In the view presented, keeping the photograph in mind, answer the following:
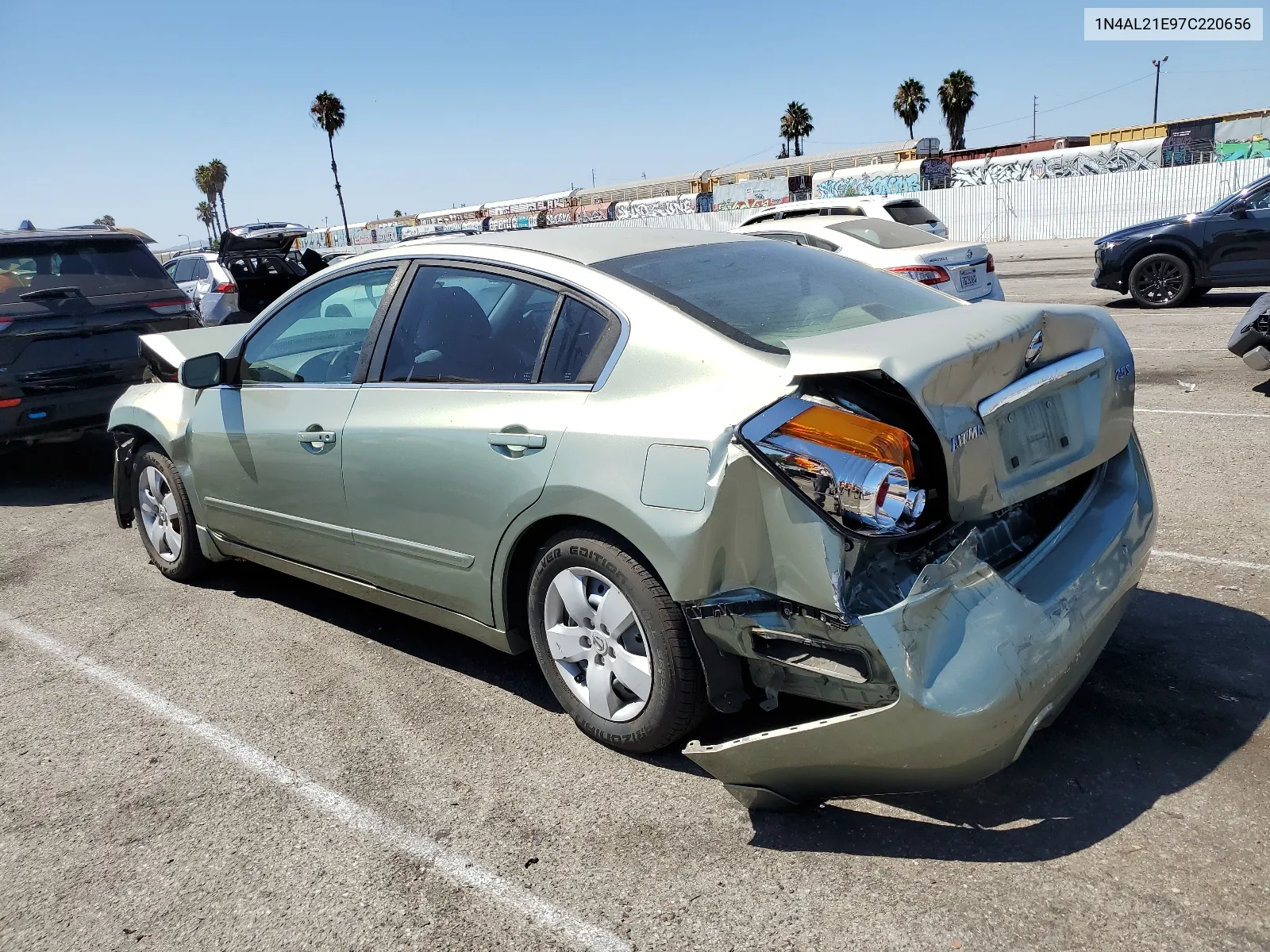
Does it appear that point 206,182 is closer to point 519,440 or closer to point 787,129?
point 787,129

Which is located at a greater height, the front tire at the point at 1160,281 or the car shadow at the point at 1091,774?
the front tire at the point at 1160,281

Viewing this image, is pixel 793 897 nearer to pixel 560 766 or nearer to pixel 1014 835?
pixel 1014 835

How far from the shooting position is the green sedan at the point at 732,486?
2.47m

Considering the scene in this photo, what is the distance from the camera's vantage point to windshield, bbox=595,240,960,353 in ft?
9.94

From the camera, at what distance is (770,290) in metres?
3.34

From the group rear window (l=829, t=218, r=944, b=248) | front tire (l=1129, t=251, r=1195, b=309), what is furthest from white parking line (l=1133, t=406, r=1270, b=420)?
front tire (l=1129, t=251, r=1195, b=309)

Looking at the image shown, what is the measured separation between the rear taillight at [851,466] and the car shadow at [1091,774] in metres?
0.89

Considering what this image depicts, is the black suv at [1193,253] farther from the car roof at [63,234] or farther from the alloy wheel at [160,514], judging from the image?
the alloy wheel at [160,514]

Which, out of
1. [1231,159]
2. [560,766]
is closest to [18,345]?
[560,766]

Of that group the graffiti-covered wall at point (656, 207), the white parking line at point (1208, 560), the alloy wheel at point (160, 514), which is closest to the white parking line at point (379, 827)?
the alloy wheel at point (160, 514)

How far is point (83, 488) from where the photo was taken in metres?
7.64

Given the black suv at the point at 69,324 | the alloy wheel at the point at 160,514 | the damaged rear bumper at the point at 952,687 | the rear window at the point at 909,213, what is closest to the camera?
the damaged rear bumper at the point at 952,687

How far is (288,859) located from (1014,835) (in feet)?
6.61

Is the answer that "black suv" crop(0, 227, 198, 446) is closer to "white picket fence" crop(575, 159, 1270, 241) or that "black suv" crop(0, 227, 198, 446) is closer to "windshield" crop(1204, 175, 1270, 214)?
"windshield" crop(1204, 175, 1270, 214)
